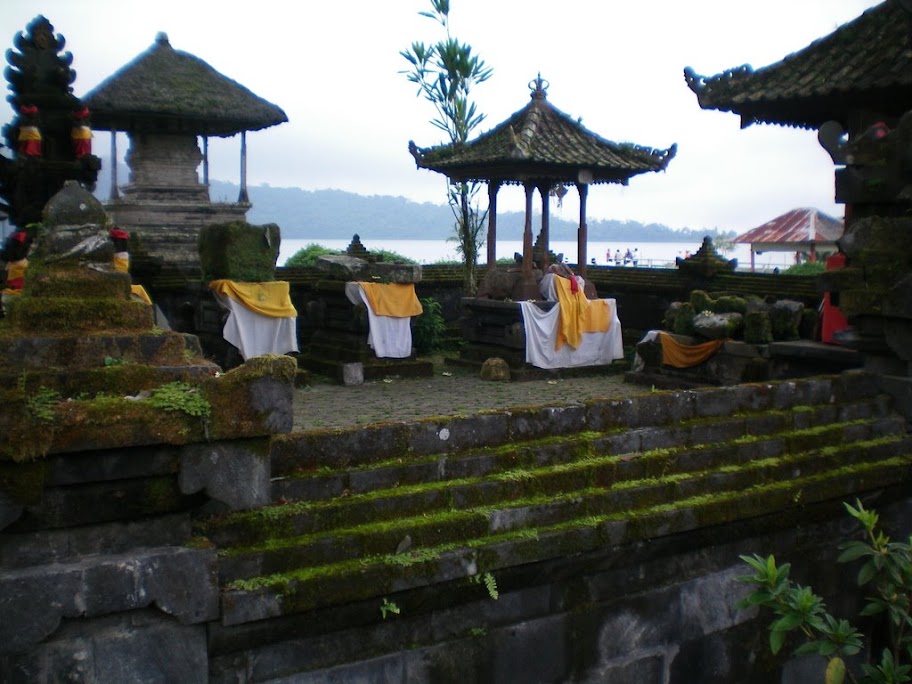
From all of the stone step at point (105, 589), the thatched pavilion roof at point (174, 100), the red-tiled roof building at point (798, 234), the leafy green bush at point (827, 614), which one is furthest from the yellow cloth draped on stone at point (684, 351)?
the red-tiled roof building at point (798, 234)

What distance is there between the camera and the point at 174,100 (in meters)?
24.1

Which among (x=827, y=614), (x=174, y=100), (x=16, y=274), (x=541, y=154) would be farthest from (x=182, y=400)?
(x=174, y=100)

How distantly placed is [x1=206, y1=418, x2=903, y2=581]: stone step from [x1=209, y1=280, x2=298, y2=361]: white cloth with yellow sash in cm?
906

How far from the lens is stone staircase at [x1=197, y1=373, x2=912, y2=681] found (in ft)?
15.8

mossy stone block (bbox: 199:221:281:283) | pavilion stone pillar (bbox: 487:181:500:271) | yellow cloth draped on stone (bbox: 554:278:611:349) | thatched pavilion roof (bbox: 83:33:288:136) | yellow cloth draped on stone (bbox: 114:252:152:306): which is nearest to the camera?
yellow cloth draped on stone (bbox: 114:252:152:306)

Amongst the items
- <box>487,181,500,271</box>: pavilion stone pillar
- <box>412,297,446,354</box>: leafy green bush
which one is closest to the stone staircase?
<box>412,297,446,354</box>: leafy green bush

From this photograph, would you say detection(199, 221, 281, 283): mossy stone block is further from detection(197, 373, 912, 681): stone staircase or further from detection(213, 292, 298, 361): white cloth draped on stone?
detection(197, 373, 912, 681): stone staircase

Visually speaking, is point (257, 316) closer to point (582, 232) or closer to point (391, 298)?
point (391, 298)

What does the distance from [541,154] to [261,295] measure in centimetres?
626

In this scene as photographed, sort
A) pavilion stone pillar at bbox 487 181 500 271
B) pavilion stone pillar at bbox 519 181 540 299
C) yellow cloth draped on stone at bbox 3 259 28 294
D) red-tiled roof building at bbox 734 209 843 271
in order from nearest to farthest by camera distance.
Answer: yellow cloth draped on stone at bbox 3 259 28 294
pavilion stone pillar at bbox 519 181 540 299
pavilion stone pillar at bbox 487 181 500 271
red-tiled roof building at bbox 734 209 843 271

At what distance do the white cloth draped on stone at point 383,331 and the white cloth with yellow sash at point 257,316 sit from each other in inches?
57.3

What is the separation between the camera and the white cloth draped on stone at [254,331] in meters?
14.4

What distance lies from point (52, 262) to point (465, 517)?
2.83 metres

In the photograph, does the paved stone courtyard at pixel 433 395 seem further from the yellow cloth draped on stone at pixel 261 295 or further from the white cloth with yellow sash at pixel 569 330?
the yellow cloth draped on stone at pixel 261 295
